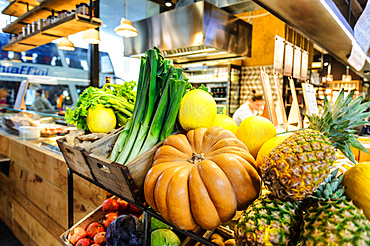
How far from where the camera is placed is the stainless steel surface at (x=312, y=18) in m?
1.67

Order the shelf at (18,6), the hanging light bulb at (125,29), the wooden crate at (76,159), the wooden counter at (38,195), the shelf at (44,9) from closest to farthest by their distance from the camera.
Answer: the wooden crate at (76,159)
the wooden counter at (38,195)
the shelf at (44,9)
the hanging light bulb at (125,29)
the shelf at (18,6)

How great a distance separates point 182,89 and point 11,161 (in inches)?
146

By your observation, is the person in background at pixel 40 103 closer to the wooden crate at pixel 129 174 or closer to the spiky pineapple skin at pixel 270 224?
the wooden crate at pixel 129 174

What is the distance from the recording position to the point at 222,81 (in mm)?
6402

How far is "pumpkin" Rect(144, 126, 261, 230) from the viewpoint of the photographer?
0.72 m

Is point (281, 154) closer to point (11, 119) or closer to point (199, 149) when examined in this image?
point (199, 149)

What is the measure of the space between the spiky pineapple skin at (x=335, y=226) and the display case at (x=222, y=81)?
5.65 metres

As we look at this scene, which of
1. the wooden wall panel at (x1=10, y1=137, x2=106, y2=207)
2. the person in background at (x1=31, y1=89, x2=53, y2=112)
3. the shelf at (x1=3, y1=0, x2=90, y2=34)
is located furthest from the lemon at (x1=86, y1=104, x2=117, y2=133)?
the person in background at (x1=31, y1=89, x2=53, y2=112)

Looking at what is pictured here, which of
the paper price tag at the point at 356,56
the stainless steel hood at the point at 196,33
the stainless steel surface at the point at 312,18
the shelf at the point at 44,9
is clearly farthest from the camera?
the stainless steel hood at the point at 196,33

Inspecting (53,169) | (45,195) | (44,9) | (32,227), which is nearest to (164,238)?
(53,169)

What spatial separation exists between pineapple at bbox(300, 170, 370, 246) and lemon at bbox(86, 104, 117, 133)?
1.07 meters

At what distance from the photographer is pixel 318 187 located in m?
0.56

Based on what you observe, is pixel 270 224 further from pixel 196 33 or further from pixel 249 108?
pixel 249 108

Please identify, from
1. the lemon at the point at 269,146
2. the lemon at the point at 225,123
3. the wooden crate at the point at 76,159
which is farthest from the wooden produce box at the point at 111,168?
the lemon at the point at 269,146
